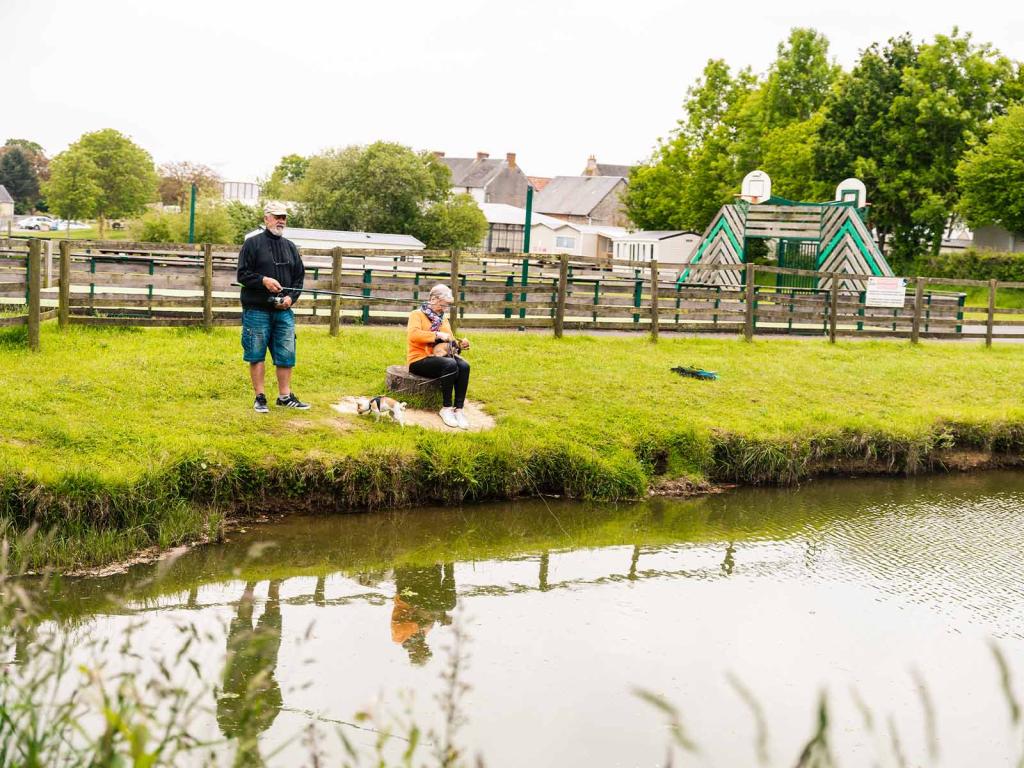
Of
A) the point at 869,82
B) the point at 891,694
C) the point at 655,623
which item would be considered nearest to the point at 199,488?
the point at 655,623

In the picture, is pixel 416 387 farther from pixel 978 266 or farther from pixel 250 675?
pixel 978 266

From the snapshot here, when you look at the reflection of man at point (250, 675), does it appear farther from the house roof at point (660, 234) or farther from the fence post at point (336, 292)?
the house roof at point (660, 234)

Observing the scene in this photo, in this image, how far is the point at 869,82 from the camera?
47.9m

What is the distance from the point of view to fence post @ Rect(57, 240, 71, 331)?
1298 centimetres

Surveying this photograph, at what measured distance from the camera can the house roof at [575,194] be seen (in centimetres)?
8862

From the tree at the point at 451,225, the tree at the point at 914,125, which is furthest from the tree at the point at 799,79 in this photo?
the tree at the point at 451,225

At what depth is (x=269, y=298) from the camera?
10.3 meters

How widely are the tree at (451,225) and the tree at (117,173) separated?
2681 centimetres

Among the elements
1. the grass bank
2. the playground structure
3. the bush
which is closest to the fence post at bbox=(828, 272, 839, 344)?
→ the grass bank

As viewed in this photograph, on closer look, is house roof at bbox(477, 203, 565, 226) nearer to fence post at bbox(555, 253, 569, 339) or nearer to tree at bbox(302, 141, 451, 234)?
tree at bbox(302, 141, 451, 234)

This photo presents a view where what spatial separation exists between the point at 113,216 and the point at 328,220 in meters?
27.4

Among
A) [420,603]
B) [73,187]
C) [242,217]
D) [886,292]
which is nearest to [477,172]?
[73,187]

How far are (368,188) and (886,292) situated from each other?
4094cm

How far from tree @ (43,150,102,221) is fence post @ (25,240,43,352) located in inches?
2592
